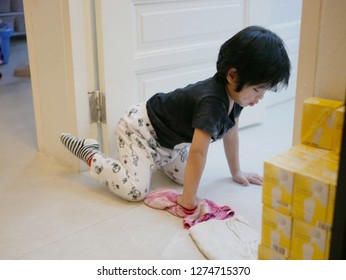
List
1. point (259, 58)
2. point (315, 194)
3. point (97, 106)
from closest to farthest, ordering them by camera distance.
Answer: point (315, 194)
point (259, 58)
point (97, 106)

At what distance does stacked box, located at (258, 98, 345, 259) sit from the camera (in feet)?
2.79

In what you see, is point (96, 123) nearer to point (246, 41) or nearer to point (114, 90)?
point (114, 90)

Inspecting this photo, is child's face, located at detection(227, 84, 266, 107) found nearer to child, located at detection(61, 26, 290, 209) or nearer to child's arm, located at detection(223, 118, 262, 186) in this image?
child, located at detection(61, 26, 290, 209)

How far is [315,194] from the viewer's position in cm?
85

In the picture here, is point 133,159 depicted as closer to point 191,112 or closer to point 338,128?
point 191,112

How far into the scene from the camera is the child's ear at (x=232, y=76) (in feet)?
4.36

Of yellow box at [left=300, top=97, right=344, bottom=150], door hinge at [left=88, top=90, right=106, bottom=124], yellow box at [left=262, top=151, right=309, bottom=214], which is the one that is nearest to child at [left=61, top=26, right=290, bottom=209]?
door hinge at [left=88, top=90, right=106, bottom=124]

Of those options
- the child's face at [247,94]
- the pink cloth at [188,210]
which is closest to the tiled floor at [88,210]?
the pink cloth at [188,210]

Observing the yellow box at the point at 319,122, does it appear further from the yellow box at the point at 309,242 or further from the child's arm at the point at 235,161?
the child's arm at the point at 235,161

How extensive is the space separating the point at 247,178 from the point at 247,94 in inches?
14.5

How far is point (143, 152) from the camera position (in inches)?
59.7

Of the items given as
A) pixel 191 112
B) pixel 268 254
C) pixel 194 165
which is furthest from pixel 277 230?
pixel 191 112
